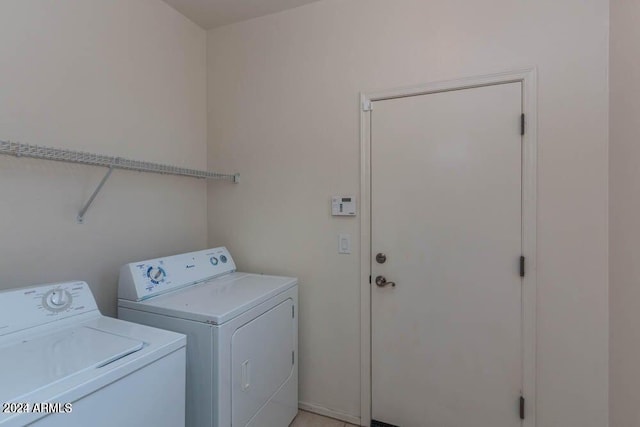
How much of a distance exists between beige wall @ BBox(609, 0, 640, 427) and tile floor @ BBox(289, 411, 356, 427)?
145 centimetres

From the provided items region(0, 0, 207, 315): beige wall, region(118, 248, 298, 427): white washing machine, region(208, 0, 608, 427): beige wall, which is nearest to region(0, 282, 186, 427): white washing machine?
region(118, 248, 298, 427): white washing machine

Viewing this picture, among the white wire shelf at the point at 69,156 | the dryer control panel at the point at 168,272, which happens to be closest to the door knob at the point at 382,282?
the dryer control panel at the point at 168,272

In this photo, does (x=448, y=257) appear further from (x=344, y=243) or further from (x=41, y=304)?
(x=41, y=304)

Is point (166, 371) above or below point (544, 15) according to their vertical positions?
below

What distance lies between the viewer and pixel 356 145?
6.40ft

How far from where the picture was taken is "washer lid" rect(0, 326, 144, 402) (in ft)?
2.69

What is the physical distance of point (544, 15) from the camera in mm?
1589

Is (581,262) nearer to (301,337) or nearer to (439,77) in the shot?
(439,77)

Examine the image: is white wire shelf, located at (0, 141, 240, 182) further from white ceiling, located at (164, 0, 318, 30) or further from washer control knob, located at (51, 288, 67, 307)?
white ceiling, located at (164, 0, 318, 30)

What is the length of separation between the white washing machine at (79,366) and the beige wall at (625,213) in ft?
6.28

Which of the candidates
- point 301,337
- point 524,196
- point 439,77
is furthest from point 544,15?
point 301,337

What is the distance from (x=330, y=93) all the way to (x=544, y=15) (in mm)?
1214

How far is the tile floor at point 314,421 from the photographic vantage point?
6.46ft

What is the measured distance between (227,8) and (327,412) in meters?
2.88
